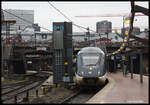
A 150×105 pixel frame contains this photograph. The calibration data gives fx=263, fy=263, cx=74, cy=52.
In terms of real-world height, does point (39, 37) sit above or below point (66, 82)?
above

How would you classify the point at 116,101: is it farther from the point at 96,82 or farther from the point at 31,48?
the point at 31,48

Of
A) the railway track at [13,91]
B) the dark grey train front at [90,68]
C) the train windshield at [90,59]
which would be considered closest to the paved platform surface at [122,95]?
the dark grey train front at [90,68]

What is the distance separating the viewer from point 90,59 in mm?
21250

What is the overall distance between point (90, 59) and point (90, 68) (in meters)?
1.08

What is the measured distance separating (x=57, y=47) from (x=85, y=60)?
6405mm

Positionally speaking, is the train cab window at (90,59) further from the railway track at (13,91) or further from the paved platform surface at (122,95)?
the railway track at (13,91)

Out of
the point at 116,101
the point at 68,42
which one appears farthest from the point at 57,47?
the point at 116,101

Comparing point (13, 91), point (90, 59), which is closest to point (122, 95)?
point (90, 59)

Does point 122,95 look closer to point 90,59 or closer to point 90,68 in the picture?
point 90,68

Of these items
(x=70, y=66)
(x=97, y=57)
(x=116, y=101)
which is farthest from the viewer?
(x=70, y=66)

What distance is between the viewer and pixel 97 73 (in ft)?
66.5

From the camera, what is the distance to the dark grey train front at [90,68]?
20.2 m

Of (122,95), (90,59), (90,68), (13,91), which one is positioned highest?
(90,59)

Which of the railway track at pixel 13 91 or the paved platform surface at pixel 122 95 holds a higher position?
the paved platform surface at pixel 122 95
